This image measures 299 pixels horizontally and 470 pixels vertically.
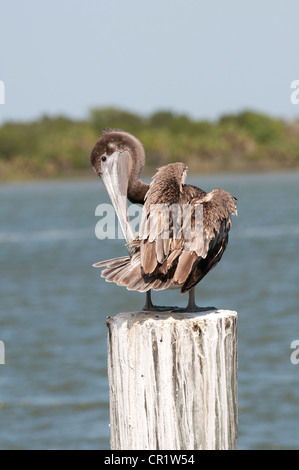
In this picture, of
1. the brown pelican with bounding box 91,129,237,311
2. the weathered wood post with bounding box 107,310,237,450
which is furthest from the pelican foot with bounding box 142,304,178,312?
the weathered wood post with bounding box 107,310,237,450

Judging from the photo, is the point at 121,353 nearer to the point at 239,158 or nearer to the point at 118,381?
the point at 118,381

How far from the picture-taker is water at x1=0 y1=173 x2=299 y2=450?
9703 mm

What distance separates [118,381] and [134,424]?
155mm

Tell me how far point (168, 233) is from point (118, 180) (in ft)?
1.98

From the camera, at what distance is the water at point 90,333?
9.70 m

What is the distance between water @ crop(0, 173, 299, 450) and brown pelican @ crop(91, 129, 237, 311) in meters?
5.15

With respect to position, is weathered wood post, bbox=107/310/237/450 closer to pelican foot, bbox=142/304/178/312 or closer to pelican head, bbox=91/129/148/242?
pelican foot, bbox=142/304/178/312

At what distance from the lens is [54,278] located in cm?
2284

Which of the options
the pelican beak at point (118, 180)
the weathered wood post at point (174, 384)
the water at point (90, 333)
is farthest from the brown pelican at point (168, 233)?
the water at point (90, 333)

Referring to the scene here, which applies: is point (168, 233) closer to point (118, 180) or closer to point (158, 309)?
point (158, 309)

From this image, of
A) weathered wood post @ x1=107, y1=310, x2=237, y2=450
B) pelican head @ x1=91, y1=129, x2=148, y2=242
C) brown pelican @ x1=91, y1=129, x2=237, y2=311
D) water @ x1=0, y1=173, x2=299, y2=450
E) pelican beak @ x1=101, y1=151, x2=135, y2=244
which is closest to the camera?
weathered wood post @ x1=107, y1=310, x2=237, y2=450

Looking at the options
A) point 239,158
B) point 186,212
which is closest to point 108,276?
point 186,212

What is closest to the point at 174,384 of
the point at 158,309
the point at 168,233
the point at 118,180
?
the point at 158,309
